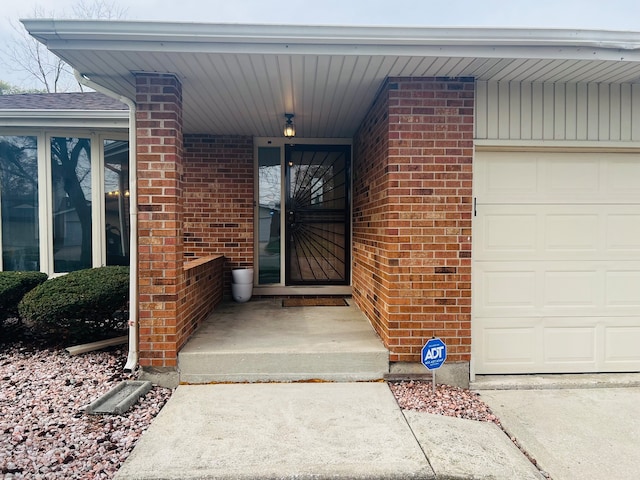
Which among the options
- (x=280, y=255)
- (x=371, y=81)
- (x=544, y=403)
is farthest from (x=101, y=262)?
(x=544, y=403)

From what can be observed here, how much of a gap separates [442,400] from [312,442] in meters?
1.19

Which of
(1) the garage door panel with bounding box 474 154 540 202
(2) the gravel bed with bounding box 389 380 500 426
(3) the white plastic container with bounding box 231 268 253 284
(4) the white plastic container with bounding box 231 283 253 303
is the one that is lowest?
(2) the gravel bed with bounding box 389 380 500 426

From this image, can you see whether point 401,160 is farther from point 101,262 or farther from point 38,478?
point 101,262

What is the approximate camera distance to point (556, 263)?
11.0 ft

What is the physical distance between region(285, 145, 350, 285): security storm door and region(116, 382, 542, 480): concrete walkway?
9.25ft

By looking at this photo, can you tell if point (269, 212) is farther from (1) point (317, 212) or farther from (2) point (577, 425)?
(2) point (577, 425)

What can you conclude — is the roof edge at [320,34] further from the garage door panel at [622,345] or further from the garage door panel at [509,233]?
the garage door panel at [622,345]

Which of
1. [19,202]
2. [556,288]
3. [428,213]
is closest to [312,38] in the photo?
[428,213]

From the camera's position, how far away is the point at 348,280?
556cm

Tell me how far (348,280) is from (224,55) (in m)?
3.67

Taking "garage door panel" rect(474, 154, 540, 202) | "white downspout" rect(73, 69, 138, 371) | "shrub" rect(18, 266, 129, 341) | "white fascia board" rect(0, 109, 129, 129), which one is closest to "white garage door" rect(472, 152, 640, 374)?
"garage door panel" rect(474, 154, 540, 202)

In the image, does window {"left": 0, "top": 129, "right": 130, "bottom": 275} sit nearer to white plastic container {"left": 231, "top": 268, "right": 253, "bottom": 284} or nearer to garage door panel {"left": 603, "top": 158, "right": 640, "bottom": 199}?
white plastic container {"left": 231, "top": 268, "right": 253, "bottom": 284}

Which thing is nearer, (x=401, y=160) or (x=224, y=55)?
(x=224, y=55)

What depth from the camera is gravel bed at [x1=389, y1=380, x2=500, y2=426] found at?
270cm
